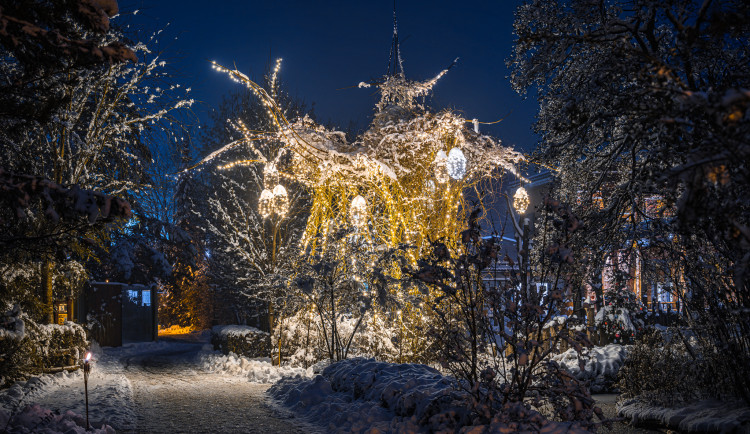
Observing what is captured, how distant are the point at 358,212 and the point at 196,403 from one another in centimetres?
443

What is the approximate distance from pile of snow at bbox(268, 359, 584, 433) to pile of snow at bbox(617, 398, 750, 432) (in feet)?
7.27

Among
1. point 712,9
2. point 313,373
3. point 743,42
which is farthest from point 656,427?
point 313,373

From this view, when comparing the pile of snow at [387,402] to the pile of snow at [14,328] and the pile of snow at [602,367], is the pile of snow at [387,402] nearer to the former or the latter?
the pile of snow at [602,367]

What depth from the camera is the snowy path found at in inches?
258

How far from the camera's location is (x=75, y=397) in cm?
796

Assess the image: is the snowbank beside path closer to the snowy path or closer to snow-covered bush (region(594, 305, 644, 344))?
the snowy path

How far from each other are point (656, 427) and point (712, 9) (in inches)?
220

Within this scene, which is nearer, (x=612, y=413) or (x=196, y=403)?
(x=612, y=413)

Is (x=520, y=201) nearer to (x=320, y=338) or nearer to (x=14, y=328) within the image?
(x=320, y=338)

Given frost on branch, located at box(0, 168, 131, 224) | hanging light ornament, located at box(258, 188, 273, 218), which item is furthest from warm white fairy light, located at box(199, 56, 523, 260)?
frost on branch, located at box(0, 168, 131, 224)

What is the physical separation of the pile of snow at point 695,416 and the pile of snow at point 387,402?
2.22m

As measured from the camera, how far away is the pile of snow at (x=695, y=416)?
501cm

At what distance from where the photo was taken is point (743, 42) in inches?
201

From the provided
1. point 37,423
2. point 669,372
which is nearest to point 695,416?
point 669,372
